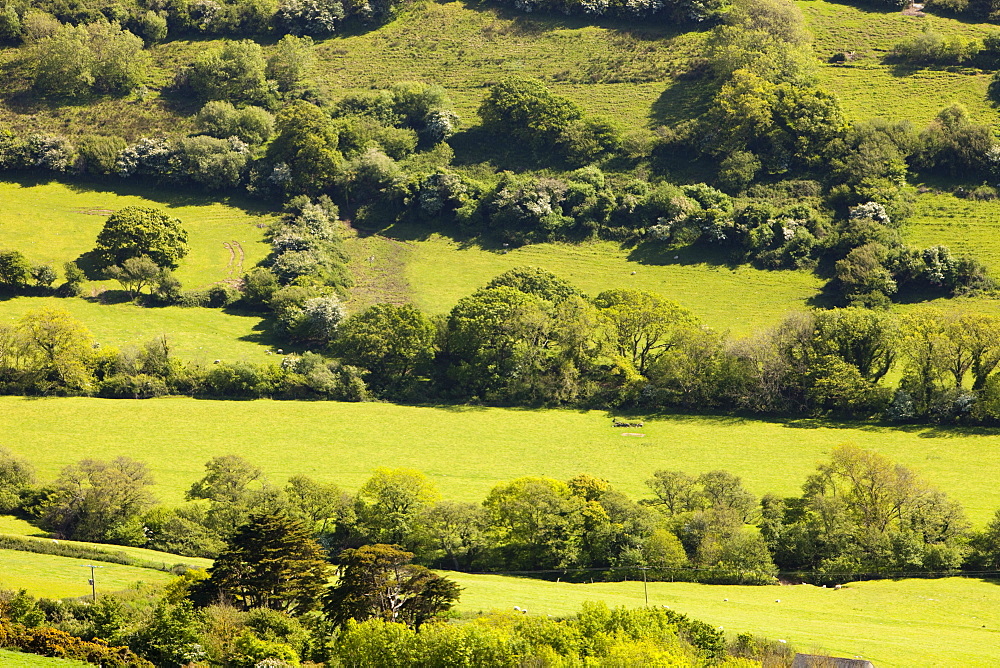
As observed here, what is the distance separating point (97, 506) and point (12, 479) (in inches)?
317

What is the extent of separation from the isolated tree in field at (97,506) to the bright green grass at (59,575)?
20.3 ft

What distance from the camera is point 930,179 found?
142 meters

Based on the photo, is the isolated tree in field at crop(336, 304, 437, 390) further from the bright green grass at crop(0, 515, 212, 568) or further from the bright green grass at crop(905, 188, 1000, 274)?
the bright green grass at crop(905, 188, 1000, 274)

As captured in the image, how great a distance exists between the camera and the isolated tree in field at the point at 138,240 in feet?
423

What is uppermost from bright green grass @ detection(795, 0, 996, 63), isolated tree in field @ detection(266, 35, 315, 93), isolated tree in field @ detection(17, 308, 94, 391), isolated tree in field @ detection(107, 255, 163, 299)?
bright green grass @ detection(795, 0, 996, 63)

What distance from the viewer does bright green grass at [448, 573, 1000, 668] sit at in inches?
2586

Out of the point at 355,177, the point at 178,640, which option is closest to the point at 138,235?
the point at 355,177

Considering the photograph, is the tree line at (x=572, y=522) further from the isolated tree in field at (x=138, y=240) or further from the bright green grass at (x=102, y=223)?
the bright green grass at (x=102, y=223)

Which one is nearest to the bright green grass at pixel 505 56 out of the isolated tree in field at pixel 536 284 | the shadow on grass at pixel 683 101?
the shadow on grass at pixel 683 101

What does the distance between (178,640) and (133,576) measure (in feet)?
43.8

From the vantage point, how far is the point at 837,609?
75312 mm

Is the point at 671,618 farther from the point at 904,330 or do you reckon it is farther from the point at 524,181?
the point at 524,181

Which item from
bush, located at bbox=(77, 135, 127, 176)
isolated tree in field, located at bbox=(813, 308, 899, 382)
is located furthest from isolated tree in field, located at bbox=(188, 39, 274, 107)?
isolated tree in field, located at bbox=(813, 308, 899, 382)

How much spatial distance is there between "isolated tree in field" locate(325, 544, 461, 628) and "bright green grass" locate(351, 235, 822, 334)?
194 ft
